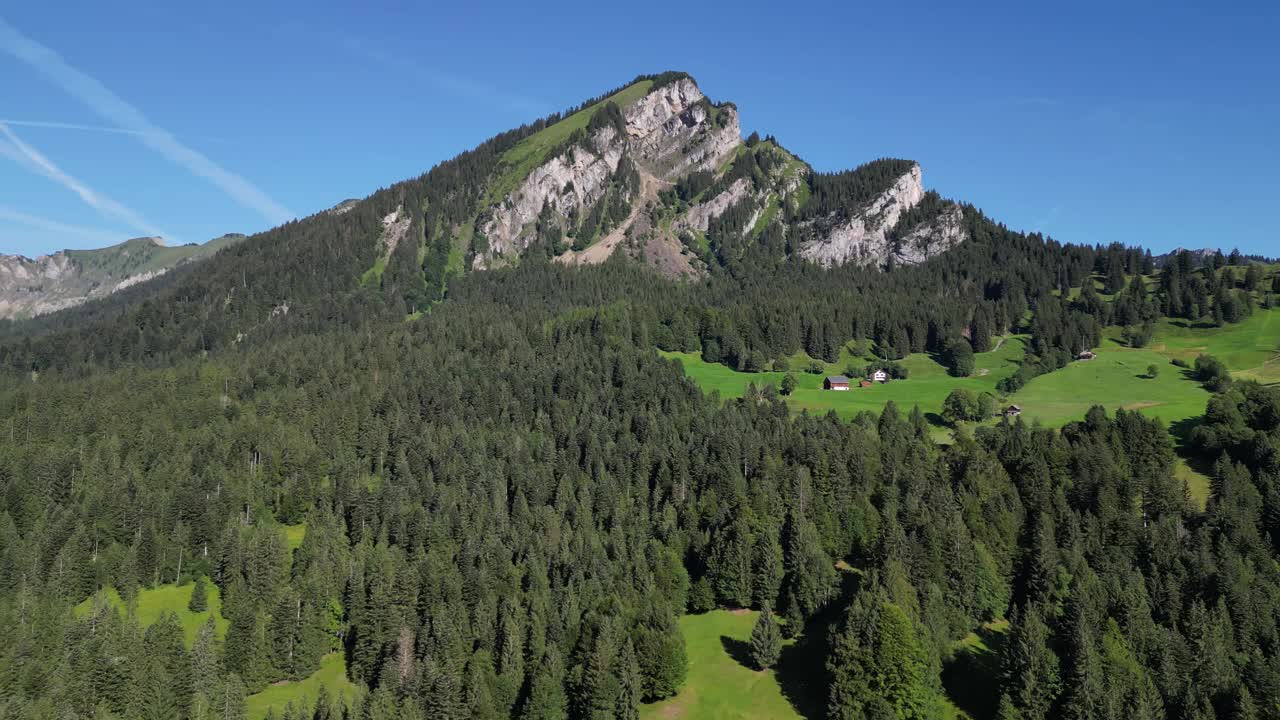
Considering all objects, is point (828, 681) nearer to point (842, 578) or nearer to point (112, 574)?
point (842, 578)

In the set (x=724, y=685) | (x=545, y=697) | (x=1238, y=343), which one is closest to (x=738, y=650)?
(x=724, y=685)

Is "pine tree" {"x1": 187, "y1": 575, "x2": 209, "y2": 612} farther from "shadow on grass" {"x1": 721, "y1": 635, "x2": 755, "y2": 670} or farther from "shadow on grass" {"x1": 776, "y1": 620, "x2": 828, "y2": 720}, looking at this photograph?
"shadow on grass" {"x1": 776, "y1": 620, "x2": 828, "y2": 720}

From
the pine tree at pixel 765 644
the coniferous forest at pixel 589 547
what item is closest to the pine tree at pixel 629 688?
the coniferous forest at pixel 589 547

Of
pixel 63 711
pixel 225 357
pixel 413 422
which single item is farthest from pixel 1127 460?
pixel 225 357

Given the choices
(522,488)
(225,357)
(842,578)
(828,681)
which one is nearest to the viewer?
(828,681)

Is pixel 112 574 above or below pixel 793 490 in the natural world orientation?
below

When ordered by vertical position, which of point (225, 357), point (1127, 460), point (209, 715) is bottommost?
point (209, 715)

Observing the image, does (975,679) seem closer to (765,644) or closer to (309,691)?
(765,644)
